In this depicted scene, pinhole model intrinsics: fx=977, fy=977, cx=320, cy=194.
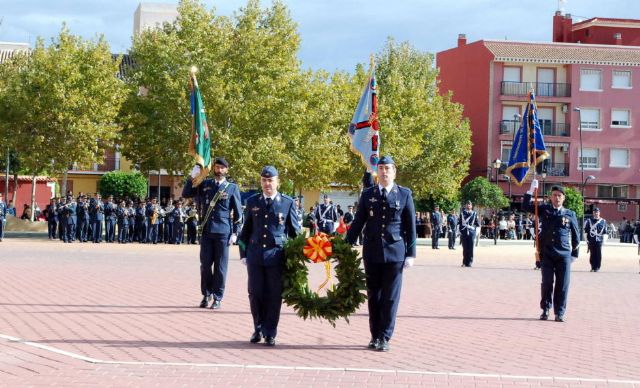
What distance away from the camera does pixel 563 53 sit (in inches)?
2603

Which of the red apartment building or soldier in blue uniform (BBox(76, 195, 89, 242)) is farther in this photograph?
the red apartment building

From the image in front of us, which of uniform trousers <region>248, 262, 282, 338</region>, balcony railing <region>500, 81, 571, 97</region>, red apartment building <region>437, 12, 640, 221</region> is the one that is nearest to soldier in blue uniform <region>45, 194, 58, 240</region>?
uniform trousers <region>248, 262, 282, 338</region>

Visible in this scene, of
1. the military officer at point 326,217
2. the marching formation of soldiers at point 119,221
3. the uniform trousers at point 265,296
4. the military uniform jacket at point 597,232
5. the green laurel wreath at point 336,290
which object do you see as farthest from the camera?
the marching formation of soldiers at point 119,221

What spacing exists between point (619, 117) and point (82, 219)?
43.2 m

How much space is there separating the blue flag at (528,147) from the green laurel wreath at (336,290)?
27.0 ft

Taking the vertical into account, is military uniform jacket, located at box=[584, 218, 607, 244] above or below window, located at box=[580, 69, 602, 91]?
below

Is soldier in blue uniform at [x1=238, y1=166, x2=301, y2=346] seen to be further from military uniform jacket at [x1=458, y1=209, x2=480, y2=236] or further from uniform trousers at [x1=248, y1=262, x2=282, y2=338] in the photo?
military uniform jacket at [x1=458, y1=209, x2=480, y2=236]

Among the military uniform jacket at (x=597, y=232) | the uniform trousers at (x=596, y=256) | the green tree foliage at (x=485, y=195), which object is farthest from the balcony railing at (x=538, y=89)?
the uniform trousers at (x=596, y=256)

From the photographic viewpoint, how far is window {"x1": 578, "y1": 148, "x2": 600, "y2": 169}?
220 ft

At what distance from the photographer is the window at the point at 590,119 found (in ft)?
219

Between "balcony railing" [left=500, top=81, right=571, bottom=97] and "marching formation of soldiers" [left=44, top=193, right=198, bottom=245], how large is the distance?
1353 inches

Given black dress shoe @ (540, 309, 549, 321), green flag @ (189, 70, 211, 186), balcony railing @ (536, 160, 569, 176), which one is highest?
balcony railing @ (536, 160, 569, 176)

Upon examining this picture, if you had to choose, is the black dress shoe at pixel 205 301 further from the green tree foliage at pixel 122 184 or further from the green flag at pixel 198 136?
the green tree foliage at pixel 122 184

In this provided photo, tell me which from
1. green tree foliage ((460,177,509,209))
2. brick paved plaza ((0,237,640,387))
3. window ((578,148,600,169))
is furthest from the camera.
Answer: window ((578,148,600,169))
